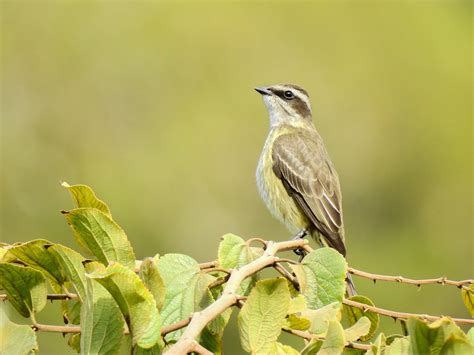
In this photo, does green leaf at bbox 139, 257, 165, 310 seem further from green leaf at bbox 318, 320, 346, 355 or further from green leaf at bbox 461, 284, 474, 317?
green leaf at bbox 461, 284, 474, 317

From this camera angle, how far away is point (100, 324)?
1.87 m

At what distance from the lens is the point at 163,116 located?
948 inches

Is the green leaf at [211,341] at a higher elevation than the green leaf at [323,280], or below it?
below

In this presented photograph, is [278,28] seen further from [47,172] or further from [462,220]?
[47,172]

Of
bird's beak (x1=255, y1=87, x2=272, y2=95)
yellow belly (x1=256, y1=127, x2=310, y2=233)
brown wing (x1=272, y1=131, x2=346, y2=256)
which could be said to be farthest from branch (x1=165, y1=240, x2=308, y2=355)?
bird's beak (x1=255, y1=87, x2=272, y2=95)

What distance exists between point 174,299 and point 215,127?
20.9m

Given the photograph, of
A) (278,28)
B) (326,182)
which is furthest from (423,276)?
(326,182)

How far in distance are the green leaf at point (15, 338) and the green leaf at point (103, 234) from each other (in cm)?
25

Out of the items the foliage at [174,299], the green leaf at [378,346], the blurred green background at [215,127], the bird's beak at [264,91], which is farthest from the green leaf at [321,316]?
the blurred green background at [215,127]

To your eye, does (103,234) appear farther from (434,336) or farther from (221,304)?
(434,336)

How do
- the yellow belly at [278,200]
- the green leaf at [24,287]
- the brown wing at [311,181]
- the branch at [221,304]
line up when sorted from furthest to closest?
1. the yellow belly at [278,200]
2. the brown wing at [311,181]
3. the green leaf at [24,287]
4. the branch at [221,304]

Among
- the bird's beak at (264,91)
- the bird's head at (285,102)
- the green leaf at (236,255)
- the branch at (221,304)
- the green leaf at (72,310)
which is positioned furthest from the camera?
the bird's head at (285,102)

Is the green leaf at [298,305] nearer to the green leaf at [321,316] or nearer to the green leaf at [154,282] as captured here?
the green leaf at [321,316]

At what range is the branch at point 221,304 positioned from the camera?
70.3 inches
